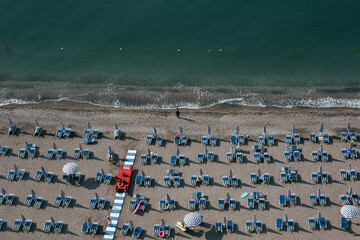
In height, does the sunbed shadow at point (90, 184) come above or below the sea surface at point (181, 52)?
below

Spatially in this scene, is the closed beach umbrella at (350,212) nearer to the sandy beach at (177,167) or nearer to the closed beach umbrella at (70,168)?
the sandy beach at (177,167)

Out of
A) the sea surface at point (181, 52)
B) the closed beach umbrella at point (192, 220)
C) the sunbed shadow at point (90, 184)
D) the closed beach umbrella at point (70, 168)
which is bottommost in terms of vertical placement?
the closed beach umbrella at point (192, 220)

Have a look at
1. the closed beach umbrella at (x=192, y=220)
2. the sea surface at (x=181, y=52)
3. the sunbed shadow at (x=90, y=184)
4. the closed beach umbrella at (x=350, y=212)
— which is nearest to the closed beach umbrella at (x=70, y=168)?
the sunbed shadow at (x=90, y=184)

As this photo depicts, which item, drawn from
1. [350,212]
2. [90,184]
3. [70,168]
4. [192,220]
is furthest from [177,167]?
[350,212]

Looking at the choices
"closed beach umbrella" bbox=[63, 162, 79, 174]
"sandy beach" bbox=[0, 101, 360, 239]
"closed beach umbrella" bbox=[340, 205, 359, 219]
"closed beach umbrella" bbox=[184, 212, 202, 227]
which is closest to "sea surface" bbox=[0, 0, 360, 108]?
"sandy beach" bbox=[0, 101, 360, 239]

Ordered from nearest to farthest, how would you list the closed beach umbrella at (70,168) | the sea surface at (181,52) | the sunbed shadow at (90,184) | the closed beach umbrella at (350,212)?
the closed beach umbrella at (350,212)
the closed beach umbrella at (70,168)
the sunbed shadow at (90,184)
the sea surface at (181,52)

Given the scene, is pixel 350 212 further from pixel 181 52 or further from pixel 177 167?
pixel 181 52
